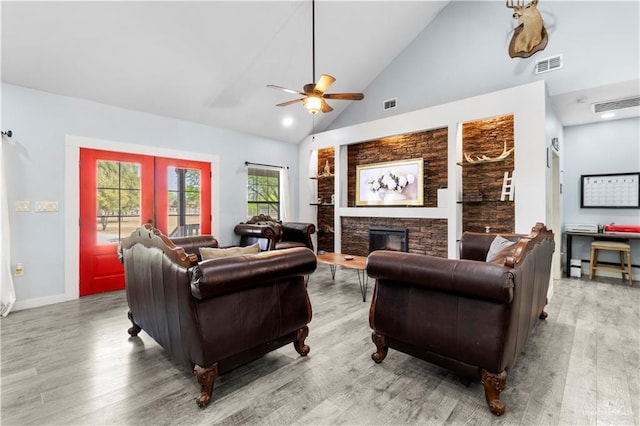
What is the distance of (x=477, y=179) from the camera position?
184 inches

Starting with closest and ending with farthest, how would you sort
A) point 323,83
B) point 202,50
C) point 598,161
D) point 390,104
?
point 323,83, point 202,50, point 598,161, point 390,104

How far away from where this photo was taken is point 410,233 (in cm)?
536

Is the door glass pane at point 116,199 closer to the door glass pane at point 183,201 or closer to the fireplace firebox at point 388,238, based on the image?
the door glass pane at point 183,201

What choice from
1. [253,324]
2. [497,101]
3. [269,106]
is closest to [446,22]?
[497,101]

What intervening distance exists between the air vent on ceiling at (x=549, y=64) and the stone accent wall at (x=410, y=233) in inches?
96.6

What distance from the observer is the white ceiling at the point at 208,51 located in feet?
10.7

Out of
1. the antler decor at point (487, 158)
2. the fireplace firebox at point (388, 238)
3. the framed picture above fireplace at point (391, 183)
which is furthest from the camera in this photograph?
the fireplace firebox at point (388, 238)

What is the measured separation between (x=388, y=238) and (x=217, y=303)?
4.31 meters

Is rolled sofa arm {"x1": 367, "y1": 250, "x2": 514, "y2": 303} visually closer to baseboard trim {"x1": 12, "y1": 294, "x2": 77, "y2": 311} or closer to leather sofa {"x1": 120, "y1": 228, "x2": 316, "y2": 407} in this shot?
leather sofa {"x1": 120, "y1": 228, "x2": 316, "y2": 407}

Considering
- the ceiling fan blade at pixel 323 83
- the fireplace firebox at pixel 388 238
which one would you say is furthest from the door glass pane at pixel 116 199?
the fireplace firebox at pixel 388 238

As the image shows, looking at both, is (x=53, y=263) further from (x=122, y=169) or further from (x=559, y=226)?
(x=559, y=226)

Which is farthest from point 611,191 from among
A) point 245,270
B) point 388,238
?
point 245,270

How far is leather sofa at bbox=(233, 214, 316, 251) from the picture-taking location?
199 inches

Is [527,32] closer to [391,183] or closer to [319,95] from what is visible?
[391,183]
